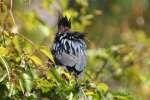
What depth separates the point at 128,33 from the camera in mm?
8531

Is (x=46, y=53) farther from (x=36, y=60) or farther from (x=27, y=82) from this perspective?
(x=27, y=82)

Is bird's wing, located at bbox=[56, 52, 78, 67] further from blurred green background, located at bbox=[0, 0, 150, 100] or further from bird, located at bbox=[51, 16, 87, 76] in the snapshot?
blurred green background, located at bbox=[0, 0, 150, 100]

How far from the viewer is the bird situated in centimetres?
326

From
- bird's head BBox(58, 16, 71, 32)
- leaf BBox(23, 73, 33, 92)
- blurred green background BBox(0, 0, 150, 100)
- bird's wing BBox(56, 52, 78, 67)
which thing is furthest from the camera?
blurred green background BBox(0, 0, 150, 100)

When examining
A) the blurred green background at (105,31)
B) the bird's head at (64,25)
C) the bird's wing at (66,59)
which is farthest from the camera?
the blurred green background at (105,31)

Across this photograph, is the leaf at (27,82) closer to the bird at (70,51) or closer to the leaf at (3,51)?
the leaf at (3,51)

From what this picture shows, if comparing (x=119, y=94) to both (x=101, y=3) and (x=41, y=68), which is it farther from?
(x=101, y=3)

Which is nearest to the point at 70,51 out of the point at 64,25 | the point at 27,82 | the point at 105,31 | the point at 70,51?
the point at 70,51

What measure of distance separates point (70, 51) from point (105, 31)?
5.15 metres

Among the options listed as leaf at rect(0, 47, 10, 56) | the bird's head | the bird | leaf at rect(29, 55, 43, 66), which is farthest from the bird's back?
leaf at rect(0, 47, 10, 56)

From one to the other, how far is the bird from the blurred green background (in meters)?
0.08

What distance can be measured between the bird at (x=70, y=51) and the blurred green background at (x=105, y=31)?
3.3 inches

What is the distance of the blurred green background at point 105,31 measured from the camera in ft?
16.7

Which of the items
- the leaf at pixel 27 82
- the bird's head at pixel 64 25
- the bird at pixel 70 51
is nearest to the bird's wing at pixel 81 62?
the bird at pixel 70 51
